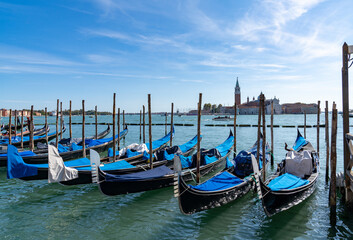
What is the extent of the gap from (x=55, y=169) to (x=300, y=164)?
18.7ft

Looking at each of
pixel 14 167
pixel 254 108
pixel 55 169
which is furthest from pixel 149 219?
pixel 254 108

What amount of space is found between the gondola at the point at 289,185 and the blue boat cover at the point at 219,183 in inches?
27.4

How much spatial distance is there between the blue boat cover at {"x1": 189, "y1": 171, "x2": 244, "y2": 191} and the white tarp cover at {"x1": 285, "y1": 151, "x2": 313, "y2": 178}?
152 cm

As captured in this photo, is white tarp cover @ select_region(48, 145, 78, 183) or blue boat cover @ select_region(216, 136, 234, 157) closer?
white tarp cover @ select_region(48, 145, 78, 183)

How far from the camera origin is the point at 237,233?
4508 mm

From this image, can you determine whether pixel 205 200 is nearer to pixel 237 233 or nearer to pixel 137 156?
pixel 237 233

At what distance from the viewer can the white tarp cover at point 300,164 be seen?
634 cm

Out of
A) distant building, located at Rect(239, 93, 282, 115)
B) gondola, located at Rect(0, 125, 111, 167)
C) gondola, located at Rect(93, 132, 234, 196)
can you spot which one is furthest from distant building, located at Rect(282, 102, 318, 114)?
gondola, located at Rect(93, 132, 234, 196)

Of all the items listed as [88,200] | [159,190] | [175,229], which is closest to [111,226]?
[175,229]

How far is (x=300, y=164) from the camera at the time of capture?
6.37m

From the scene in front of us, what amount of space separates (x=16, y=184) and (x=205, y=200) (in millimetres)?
A: 5654

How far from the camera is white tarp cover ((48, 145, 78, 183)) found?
18.7 ft

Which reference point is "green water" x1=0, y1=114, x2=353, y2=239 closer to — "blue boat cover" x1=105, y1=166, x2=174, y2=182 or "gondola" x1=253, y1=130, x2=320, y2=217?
"gondola" x1=253, y1=130, x2=320, y2=217

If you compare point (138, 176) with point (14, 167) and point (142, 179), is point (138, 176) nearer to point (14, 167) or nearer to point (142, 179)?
point (142, 179)
